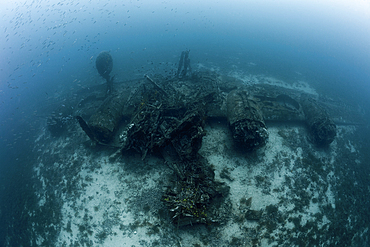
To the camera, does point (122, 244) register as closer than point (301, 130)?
Yes

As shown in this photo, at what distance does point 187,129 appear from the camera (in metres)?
11.5

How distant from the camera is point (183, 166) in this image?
1062 centimetres

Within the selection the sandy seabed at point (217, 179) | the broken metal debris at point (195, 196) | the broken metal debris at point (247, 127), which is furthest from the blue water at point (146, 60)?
the broken metal debris at point (247, 127)

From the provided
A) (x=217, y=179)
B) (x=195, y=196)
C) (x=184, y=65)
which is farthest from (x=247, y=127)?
(x=184, y=65)

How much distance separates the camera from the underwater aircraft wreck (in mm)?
8978

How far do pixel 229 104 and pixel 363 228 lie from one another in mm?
12583

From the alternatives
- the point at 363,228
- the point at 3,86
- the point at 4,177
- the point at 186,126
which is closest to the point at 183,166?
the point at 186,126

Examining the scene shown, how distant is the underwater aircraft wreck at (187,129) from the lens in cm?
898

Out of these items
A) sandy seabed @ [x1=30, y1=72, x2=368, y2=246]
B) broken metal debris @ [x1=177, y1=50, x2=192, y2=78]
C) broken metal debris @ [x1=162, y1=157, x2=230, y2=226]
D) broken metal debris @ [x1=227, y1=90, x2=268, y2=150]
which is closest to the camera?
broken metal debris @ [x1=162, y1=157, x2=230, y2=226]

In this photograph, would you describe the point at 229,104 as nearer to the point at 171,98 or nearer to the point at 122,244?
the point at 171,98

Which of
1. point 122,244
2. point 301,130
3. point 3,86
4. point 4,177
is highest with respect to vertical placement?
point 301,130

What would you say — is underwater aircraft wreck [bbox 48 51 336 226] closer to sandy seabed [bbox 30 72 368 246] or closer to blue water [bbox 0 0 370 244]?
sandy seabed [bbox 30 72 368 246]

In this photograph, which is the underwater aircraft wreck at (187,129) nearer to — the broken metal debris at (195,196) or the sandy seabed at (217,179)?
Answer: the broken metal debris at (195,196)

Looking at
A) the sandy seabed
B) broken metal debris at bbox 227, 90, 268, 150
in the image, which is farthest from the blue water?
broken metal debris at bbox 227, 90, 268, 150
